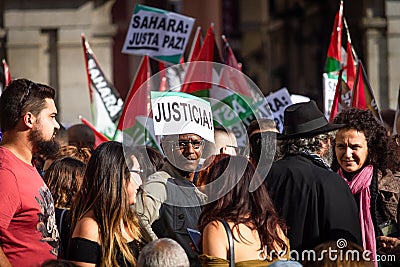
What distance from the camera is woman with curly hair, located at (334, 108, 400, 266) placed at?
6.12m

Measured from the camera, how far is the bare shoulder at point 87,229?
5059 mm

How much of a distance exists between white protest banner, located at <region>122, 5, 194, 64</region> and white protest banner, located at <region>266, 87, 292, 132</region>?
135 cm

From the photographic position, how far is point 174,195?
19.1 feet

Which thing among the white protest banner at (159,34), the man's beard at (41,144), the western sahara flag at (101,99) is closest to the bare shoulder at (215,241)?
the man's beard at (41,144)

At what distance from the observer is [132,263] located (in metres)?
5.09

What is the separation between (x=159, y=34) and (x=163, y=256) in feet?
21.4

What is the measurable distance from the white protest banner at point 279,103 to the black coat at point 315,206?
405cm

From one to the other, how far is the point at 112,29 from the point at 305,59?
41.1 ft

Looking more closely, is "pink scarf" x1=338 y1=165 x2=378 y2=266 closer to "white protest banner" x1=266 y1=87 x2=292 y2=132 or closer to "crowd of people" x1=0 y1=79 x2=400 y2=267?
"crowd of people" x1=0 y1=79 x2=400 y2=267

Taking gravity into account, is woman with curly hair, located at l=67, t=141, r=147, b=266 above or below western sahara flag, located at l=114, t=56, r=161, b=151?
below

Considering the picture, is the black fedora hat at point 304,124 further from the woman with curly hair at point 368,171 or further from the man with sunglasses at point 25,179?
the man with sunglasses at point 25,179

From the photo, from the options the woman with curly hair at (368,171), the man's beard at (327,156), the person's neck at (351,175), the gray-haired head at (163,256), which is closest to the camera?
the gray-haired head at (163,256)

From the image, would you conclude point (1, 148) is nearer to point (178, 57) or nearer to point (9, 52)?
point (178, 57)

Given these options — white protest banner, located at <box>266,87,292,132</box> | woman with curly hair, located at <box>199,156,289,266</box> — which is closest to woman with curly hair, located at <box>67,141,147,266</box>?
woman with curly hair, located at <box>199,156,289,266</box>
